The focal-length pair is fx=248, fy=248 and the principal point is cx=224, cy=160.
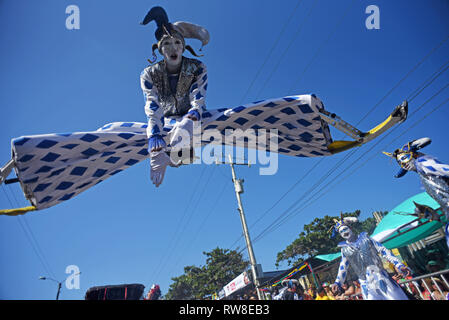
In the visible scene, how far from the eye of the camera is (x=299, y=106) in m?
2.16

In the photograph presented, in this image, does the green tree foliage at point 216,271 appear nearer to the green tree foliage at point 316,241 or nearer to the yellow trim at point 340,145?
the green tree foliage at point 316,241

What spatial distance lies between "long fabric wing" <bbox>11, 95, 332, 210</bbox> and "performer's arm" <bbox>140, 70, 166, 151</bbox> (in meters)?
0.15

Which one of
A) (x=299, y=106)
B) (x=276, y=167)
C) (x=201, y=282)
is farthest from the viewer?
(x=201, y=282)

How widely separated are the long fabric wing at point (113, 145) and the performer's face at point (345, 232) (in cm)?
196

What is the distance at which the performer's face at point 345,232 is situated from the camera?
3.74 meters

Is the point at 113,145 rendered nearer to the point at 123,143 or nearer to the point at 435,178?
the point at 123,143

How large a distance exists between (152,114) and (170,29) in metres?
0.85

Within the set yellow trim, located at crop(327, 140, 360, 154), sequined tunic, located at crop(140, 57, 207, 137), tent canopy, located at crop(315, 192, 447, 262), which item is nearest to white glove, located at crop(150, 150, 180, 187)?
sequined tunic, located at crop(140, 57, 207, 137)

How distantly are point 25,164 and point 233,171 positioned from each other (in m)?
11.0

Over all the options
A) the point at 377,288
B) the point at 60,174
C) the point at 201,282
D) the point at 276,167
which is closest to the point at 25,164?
the point at 60,174

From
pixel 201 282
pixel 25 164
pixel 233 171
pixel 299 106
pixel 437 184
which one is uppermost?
pixel 233 171

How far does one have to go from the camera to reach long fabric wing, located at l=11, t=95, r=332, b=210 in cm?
182

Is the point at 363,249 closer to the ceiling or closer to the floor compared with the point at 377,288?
closer to the ceiling
